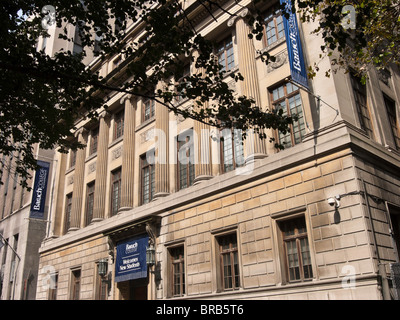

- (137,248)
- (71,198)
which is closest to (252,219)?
(137,248)

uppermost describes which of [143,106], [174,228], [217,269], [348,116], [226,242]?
[143,106]

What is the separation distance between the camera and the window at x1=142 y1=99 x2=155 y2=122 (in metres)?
24.9

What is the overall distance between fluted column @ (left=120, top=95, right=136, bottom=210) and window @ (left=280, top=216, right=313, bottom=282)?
11506 millimetres

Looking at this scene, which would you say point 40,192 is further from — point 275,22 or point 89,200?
point 275,22

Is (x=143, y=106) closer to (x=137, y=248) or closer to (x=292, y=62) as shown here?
(x=137, y=248)

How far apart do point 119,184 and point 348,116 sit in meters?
16.2

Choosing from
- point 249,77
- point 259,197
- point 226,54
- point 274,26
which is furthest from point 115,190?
point 274,26

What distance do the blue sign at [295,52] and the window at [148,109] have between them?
37.3 feet

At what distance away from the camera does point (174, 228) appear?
1969 cm

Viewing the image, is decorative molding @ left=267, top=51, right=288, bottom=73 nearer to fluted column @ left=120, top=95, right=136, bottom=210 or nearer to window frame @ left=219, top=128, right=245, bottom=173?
window frame @ left=219, top=128, right=245, bottom=173

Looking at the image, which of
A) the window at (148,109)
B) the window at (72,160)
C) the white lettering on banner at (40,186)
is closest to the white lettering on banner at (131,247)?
the window at (148,109)

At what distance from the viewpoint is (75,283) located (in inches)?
1062

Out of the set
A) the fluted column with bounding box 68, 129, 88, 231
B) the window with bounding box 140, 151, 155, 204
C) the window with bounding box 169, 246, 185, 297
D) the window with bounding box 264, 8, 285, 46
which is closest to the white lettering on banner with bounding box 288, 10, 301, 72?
the window with bounding box 264, 8, 285, 46

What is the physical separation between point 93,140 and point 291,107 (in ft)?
62.2
